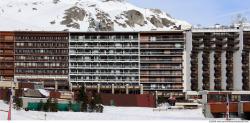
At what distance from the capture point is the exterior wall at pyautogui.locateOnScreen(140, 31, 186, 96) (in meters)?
168

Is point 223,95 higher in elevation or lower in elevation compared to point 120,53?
lower

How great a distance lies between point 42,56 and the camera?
565ft

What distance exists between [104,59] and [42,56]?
691 inches

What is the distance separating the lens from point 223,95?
16650cm

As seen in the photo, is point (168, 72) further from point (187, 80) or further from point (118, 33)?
point (118, 33)

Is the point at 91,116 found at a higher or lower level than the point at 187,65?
lower

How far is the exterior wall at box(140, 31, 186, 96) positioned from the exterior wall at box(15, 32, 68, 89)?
22301 mm

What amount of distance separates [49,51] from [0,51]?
541 inches

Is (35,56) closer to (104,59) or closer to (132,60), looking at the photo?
(104,59)

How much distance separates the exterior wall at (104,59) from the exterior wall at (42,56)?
8.33ft

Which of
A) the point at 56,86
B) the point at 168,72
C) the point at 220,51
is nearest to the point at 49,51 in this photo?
the point at 56,86

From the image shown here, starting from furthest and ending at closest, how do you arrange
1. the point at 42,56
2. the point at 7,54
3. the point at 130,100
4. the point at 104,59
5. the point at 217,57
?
the point at 42,56
the point at 7,54
the point at 217,57
the point at 104,59
the point at 130,100

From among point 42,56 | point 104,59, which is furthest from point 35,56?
point 104,59

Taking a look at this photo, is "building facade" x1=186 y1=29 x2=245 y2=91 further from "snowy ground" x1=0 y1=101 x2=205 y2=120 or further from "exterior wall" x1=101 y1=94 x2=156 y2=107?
"snowy ground" x1=0 y1=101 x2=205 y2=120
